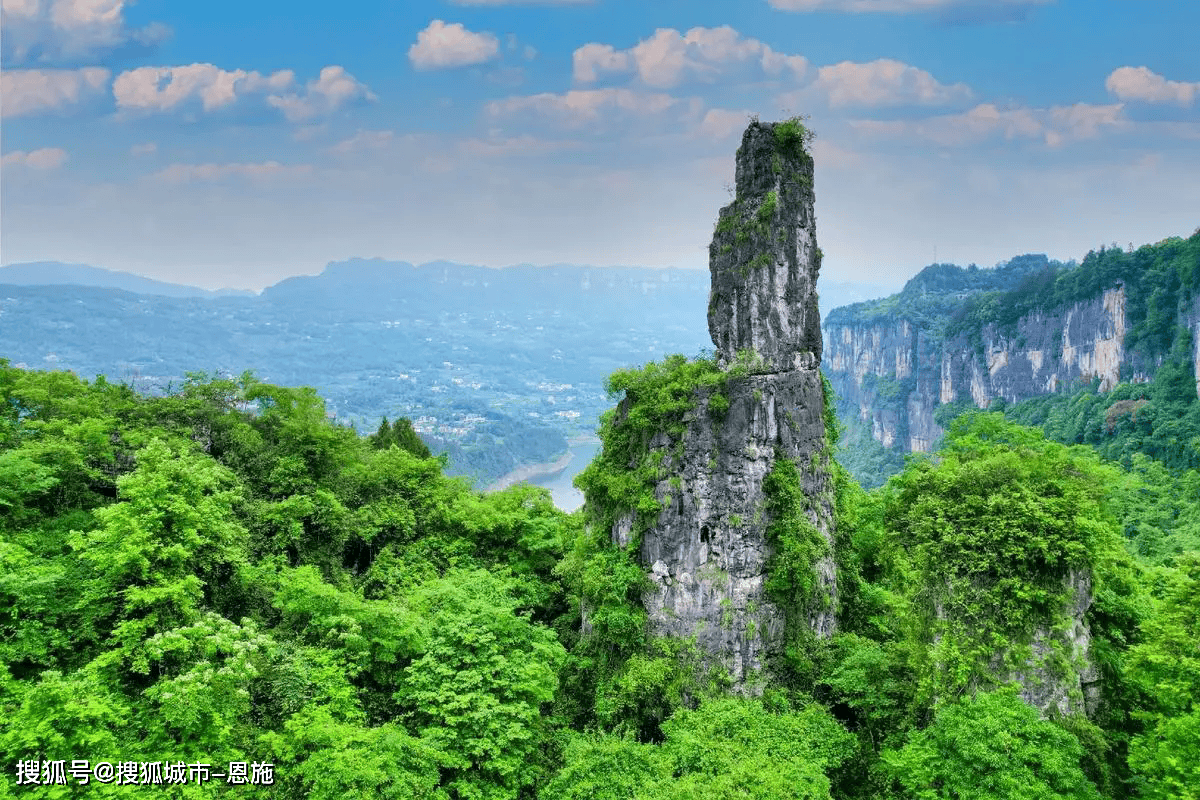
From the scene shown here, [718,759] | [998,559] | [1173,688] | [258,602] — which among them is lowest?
[718,759]

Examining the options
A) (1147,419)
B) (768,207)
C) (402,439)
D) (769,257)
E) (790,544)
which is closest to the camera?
(790,544)

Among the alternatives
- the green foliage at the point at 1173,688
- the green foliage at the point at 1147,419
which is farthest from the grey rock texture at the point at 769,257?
the green foliage at the point at 1147,419

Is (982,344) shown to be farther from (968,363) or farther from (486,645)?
(486,645)

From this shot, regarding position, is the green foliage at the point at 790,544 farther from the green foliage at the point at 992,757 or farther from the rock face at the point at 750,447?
the green foliage at the point at 992,757

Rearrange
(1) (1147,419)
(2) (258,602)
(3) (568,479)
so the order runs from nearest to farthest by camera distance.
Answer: (2) (258,602), (1) (1147,419), (3) (568,479)

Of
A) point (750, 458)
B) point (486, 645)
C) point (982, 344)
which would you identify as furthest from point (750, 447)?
point (982, 344)

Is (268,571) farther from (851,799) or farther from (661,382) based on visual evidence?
(851,799)

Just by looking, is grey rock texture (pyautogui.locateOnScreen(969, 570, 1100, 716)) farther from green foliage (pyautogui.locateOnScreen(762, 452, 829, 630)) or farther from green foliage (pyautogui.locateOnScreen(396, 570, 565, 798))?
green foliage (pyautogui.locateOnScreen(396, 570, 565, 798))
